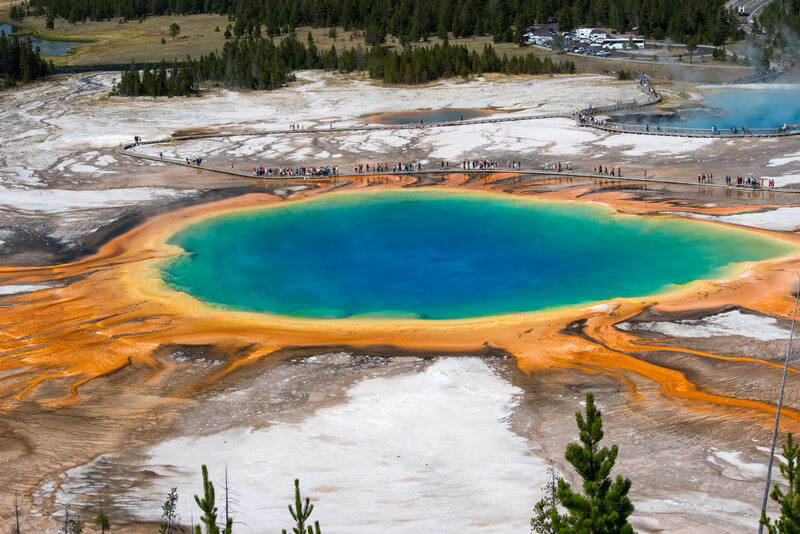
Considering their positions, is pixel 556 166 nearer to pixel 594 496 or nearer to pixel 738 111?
pixel 738 111

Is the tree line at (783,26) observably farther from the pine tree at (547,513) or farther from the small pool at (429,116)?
the pine tree at (547,513)

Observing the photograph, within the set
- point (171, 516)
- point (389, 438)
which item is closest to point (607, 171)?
point (389, 438)

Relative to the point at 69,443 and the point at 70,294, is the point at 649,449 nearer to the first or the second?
the point at 69,443

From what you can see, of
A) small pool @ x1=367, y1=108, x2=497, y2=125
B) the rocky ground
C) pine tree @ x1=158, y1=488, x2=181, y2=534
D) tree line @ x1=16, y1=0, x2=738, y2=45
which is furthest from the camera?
tree line @ x1=16, y1=0, x2=738, y2=45

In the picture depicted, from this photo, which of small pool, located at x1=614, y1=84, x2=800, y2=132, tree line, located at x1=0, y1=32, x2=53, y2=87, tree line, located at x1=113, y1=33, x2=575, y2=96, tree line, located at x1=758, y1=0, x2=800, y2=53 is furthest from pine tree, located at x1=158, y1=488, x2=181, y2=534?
tree line, located at x1=758, y1=0, x2=800, y2=53

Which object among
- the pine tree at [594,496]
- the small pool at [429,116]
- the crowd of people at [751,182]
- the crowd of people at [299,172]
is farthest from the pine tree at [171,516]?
the small pool at [429,116]

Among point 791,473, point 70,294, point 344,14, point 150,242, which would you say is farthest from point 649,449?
point 344,14

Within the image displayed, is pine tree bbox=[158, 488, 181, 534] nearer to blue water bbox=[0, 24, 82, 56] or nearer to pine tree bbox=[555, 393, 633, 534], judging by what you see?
pine tree bbox=[555, 393, 633, 534]
